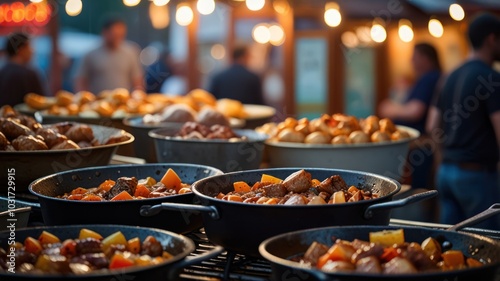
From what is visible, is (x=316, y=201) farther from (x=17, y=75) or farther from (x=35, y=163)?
(x=17, y=75)

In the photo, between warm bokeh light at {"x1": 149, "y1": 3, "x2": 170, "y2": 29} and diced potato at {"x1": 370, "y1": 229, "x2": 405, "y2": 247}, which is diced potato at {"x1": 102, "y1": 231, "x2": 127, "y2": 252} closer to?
diced potato at {"x1": 370, "y1": 229, "x2": 405, "y2": 247}

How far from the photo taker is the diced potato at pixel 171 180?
245 cm

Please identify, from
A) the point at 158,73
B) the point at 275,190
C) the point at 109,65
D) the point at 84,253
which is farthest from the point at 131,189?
the point at 158,73

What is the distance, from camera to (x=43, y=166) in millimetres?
2771

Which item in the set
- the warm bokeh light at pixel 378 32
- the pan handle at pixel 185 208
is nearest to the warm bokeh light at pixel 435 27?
→ the warm bokeh light at pixel 378 32

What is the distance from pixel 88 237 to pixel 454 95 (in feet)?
11.5

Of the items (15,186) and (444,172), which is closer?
(15,186)

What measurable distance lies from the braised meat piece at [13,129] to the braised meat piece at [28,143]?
95 mm

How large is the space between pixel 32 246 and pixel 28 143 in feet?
3.65

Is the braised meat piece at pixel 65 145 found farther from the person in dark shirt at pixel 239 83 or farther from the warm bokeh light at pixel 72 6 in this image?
the warm bokeh light at pixel 72 6

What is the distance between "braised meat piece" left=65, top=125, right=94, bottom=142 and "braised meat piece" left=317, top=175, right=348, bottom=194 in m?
1.27

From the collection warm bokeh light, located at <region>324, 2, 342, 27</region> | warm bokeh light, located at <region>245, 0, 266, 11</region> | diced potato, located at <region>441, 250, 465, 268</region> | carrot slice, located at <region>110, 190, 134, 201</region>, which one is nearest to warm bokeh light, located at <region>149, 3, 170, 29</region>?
warm bokeh light, located at <region>324, 2, 342, 27</region>

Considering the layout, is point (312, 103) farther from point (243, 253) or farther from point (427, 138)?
point (243, 253)

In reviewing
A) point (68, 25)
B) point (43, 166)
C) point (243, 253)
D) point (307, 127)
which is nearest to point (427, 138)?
point (307, 127)
